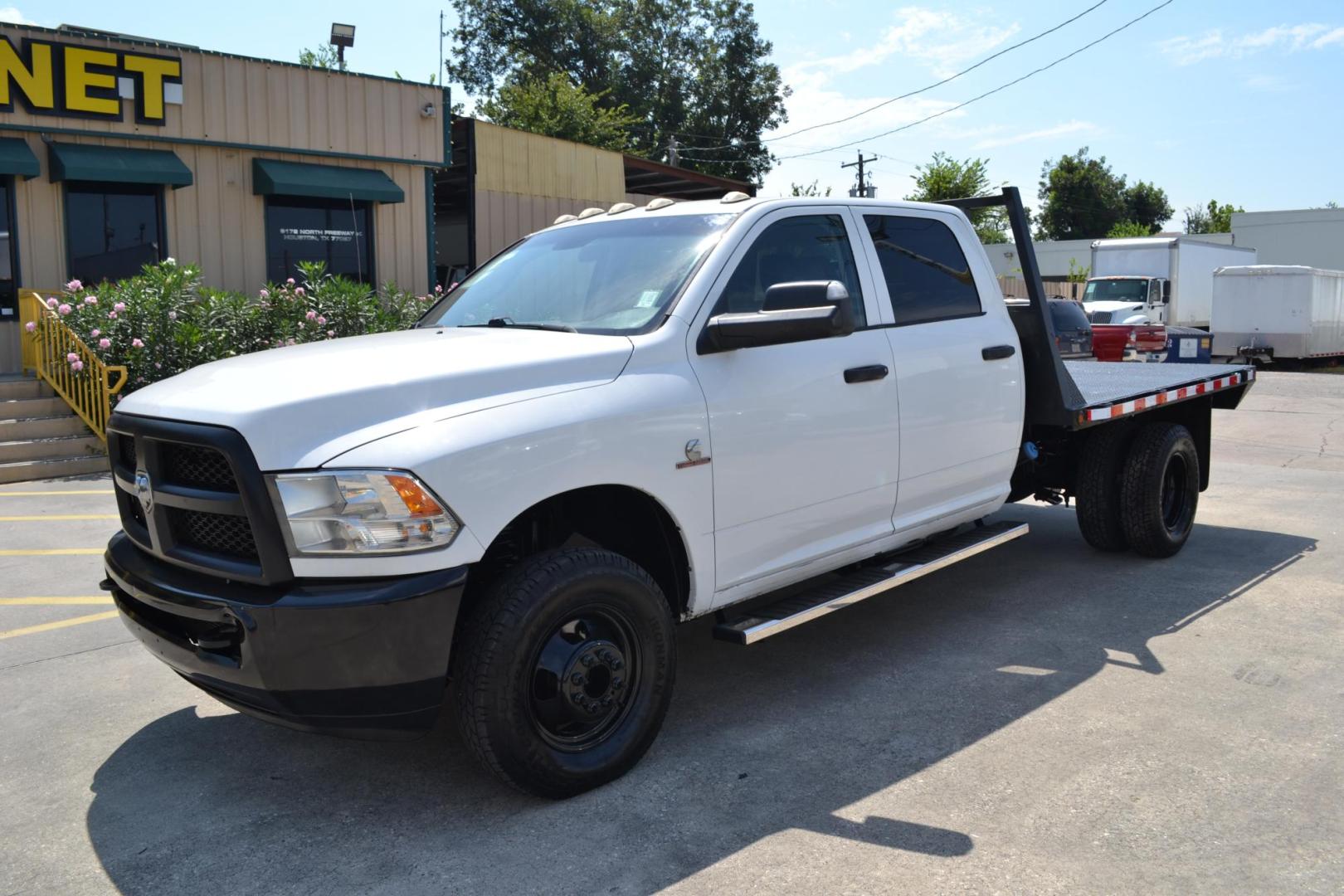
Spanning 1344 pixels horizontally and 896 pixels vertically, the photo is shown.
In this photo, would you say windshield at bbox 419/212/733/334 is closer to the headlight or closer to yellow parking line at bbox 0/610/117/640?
the headlight

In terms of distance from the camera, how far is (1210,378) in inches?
291

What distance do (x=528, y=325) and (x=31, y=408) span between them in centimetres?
975

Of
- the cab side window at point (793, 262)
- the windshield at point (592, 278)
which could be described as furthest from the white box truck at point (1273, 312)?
the windshield at point (592, 278)

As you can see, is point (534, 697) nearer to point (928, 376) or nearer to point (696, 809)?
point (696, 809)

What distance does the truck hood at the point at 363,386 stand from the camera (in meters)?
3.21

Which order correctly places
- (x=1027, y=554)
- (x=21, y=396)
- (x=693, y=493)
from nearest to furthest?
(x=693, y=493) → (x=1027, y=554) → (x=21, y=396)

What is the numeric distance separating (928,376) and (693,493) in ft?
5.20

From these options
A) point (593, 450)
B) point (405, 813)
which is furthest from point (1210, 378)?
point (405, 813)

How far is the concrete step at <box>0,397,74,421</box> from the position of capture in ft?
38.5

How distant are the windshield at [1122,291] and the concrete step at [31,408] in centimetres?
2346

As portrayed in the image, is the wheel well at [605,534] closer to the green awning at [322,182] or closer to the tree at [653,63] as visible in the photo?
→ the green awning at [322,182]

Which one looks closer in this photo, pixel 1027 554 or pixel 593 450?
pixel 593 450

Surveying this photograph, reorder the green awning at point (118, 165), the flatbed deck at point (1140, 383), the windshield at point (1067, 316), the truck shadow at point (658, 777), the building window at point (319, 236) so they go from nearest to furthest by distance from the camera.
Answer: the truck shadow at point (658, 777), the flatbed deck at point (1140, 383), the windshield at point (1067, 316), the green awning at point (118, 165), the building window at point (319, 236)

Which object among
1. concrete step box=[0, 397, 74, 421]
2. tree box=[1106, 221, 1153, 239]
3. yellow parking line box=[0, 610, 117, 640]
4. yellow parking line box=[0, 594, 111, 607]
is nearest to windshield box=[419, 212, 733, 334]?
yellow parking line box=[0, 610, 117, 640]
